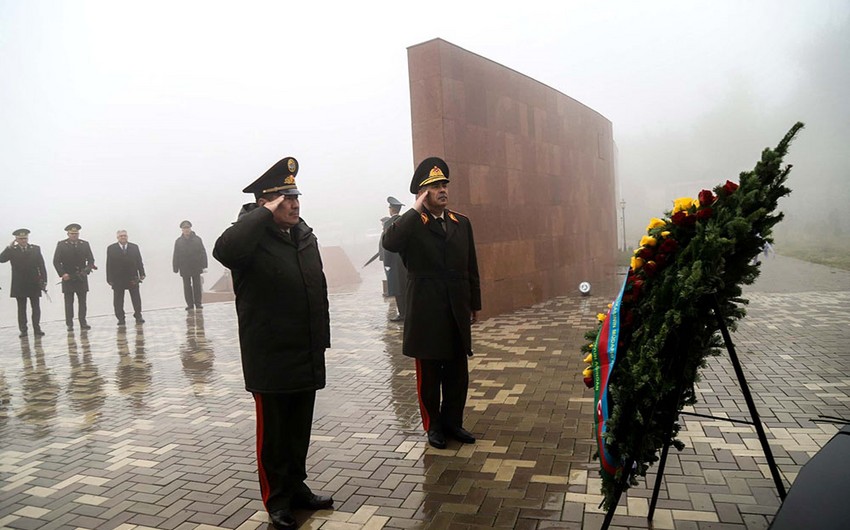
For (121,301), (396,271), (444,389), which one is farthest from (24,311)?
(444,389)

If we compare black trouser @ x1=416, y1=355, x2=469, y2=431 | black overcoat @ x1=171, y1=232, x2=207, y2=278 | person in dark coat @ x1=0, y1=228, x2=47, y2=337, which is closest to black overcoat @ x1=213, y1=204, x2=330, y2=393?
black trouser @ x1=416, y1=355, x2=469, y2=431

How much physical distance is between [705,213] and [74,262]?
12181 millimetres

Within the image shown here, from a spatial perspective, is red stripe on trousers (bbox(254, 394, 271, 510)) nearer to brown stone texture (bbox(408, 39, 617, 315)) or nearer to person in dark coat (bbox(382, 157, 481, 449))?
person in dark coat (bbox(382, 157, 481, 449))

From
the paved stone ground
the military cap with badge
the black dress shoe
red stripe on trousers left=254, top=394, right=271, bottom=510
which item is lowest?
the paved stone ground

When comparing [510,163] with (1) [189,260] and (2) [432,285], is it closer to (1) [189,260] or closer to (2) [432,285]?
(2) [432,285]

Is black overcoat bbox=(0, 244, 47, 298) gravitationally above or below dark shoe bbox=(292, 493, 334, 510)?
above

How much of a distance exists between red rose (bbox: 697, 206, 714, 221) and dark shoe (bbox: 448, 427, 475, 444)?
8.04 ft

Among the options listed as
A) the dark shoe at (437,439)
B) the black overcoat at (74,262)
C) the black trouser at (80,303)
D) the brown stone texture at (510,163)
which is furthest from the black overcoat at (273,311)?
the black trouser at (80,303)

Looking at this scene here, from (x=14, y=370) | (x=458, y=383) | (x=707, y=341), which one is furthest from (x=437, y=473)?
(x=14, y=370)

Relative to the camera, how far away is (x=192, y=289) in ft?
45.8

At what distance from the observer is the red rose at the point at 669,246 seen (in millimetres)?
2225

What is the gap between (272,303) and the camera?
123 inches

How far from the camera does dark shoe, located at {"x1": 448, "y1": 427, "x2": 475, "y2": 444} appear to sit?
162 inches

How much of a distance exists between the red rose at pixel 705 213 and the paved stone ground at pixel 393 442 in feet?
5.15
